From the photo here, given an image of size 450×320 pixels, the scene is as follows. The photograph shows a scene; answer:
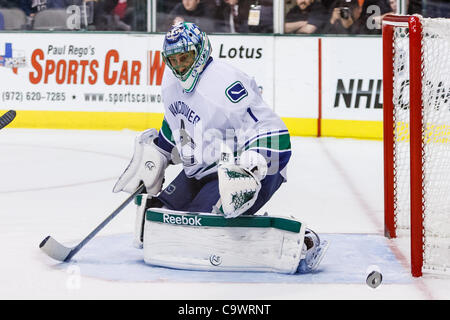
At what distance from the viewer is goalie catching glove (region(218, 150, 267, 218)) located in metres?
2.59

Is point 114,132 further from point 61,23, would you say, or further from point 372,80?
A: point 372,80

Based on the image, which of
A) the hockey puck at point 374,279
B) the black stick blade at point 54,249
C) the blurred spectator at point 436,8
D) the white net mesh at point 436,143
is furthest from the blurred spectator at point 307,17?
the hockey puck at point 374,279

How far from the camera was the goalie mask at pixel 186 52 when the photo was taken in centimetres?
273

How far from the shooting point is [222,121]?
9.11 feet

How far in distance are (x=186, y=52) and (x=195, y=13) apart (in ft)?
14.3

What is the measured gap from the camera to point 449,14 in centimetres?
669

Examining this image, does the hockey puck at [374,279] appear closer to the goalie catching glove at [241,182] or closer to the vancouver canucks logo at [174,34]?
the goalie catching glove at [241,182]

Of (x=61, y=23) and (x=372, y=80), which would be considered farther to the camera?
(x=61, y=23)

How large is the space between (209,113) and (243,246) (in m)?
0.43

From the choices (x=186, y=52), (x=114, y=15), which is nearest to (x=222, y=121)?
(x=186, y=52)

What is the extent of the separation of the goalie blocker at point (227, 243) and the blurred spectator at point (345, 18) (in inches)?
162

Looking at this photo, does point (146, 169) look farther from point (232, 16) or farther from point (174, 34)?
point (232, 16)

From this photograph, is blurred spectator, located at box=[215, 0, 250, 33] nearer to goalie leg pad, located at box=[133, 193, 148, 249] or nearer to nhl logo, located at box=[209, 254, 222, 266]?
goalie leg pad, located at box=[133, 193, 148, 249]
